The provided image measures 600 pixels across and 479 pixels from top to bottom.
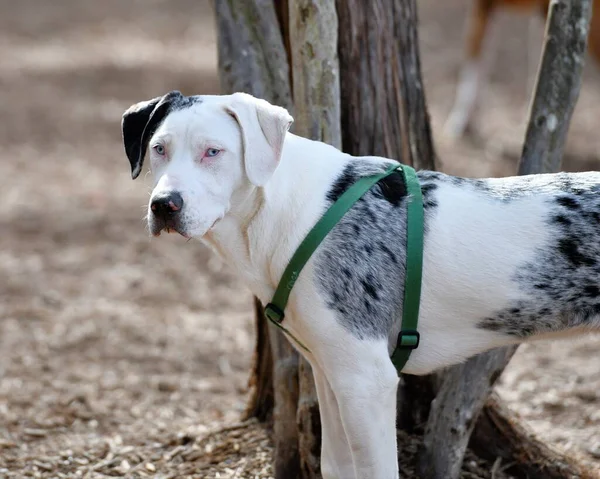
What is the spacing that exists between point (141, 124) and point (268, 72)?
0.96 m

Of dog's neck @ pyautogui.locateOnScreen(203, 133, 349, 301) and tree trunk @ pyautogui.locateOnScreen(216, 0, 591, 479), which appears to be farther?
tree trunk @ pyautogui.locateOnScreen(216, 0, 591, 479)

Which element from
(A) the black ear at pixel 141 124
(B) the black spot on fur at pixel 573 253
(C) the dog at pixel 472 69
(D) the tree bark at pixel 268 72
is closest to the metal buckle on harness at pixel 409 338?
(B) the black spot on fur at pixel 573 253

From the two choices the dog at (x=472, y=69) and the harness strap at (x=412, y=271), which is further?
the dog at (x=472, y=69)

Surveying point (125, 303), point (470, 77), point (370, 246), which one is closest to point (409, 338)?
point (370, 246)

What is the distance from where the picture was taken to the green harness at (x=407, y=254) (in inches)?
125

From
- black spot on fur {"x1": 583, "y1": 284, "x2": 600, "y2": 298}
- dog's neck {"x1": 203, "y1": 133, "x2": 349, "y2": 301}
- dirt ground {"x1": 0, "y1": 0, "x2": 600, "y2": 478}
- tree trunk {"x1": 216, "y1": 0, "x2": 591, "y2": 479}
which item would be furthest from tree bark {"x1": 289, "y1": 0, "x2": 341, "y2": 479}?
dirt ground {"x1": 0, "y1": 0, "x2": 600, "y2": 478}

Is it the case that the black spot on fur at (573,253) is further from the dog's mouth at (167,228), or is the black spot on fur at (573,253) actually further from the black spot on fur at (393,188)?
the dog's mouth at (167,228)

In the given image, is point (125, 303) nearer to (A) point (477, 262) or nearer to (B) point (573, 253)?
(A) point (477, 262)

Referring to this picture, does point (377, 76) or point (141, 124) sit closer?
point (141, 124)

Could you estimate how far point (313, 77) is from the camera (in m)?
3.80

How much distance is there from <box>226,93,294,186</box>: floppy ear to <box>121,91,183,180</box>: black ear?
27 centimetres

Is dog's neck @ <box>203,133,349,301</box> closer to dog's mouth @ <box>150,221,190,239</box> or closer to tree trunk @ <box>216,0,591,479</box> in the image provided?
dog's mouth @ <box>150,221,190,239</box>

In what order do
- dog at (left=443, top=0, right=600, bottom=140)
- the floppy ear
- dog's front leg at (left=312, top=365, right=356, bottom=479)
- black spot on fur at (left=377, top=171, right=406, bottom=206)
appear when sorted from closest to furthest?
the floppy ear < black spot on fur at (left=377, top=171, right=406, bottom=206) < dog's front leg at (left=312, top=365, right=356, bottom=479) < dog at (left=443, top=0, right=600, bottom=140)

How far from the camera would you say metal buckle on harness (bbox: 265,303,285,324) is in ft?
10.7
